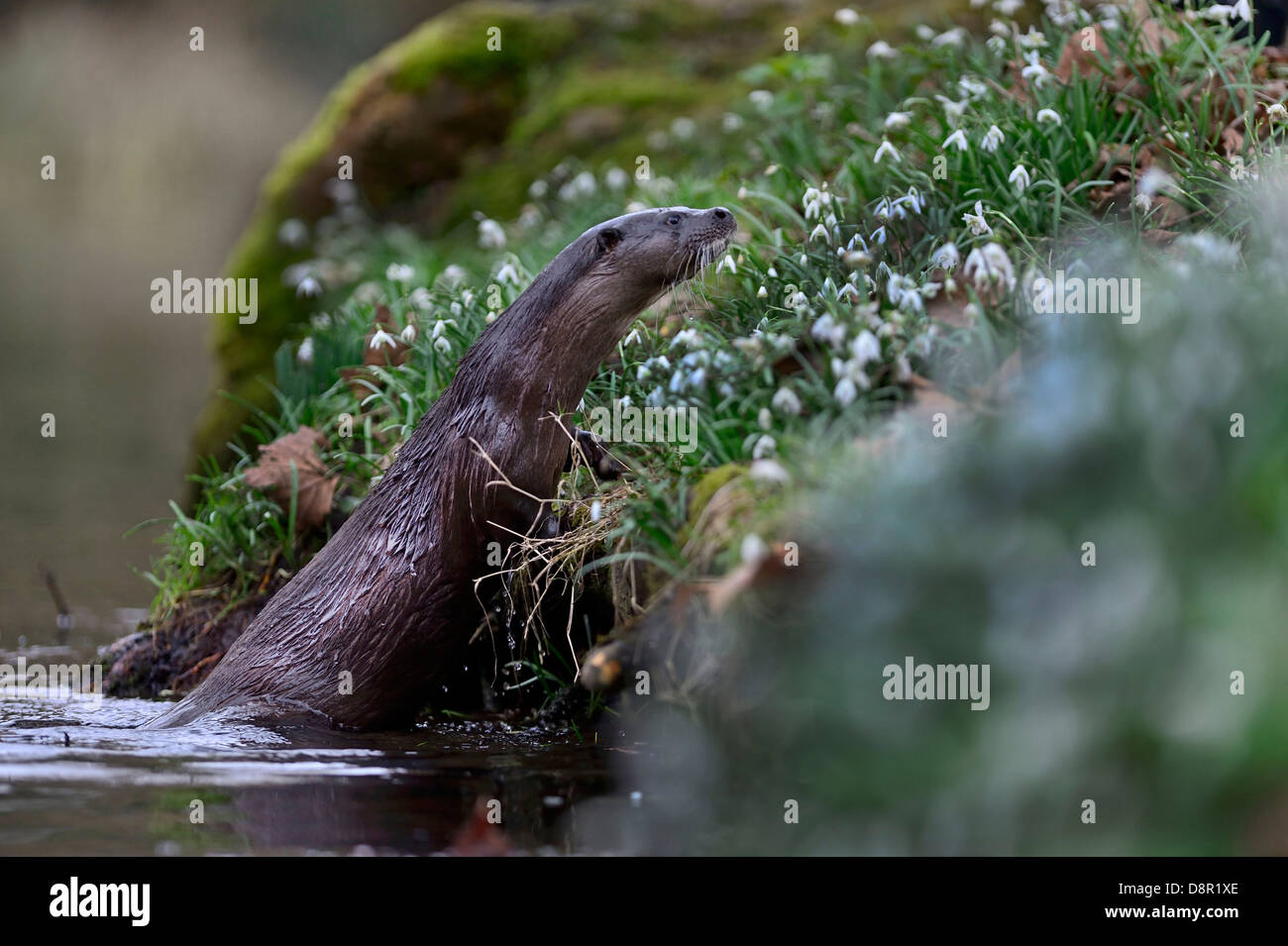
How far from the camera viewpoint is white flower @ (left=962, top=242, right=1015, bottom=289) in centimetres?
302

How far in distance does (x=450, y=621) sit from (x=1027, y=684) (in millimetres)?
2065

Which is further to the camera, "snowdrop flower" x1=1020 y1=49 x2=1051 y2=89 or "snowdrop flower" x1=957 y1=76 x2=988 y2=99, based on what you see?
"snowdrop flower" x1=957 y1=76 x2=988 y2=99

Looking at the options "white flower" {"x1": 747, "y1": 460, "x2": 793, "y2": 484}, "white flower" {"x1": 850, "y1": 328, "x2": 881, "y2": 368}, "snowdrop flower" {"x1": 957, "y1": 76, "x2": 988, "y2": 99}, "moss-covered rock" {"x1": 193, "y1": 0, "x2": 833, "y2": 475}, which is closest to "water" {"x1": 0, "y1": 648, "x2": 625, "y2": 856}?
"white flower" {"x1": 747, "y1": 460, "x2": 793, "y2": 484}

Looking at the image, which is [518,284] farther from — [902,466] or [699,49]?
[699,49]

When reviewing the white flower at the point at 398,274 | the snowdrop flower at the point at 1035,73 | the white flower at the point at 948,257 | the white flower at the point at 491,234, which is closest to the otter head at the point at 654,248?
the white flower at the point at 948,257

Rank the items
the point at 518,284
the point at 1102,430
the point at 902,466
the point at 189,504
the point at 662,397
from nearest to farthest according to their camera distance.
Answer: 1. the point at 1102,430
2. the point at 902,466
3. the point at 662,397
4. the point at 518,284
5. the point at 189,504

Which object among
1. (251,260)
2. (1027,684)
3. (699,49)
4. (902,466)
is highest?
(699,49)

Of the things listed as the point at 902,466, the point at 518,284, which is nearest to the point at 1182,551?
the point at 902,466

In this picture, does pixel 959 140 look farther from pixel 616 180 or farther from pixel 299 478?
pixel 616 180

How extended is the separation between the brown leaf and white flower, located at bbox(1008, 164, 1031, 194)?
2.60m

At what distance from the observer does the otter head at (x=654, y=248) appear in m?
3.83

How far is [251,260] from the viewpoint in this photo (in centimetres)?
838

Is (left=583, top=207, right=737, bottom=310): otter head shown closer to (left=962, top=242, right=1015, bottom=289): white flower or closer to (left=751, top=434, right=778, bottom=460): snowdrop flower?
(left=962, top=242, right=1015, bottom=289): white flower

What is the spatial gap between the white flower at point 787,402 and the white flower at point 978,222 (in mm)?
973
